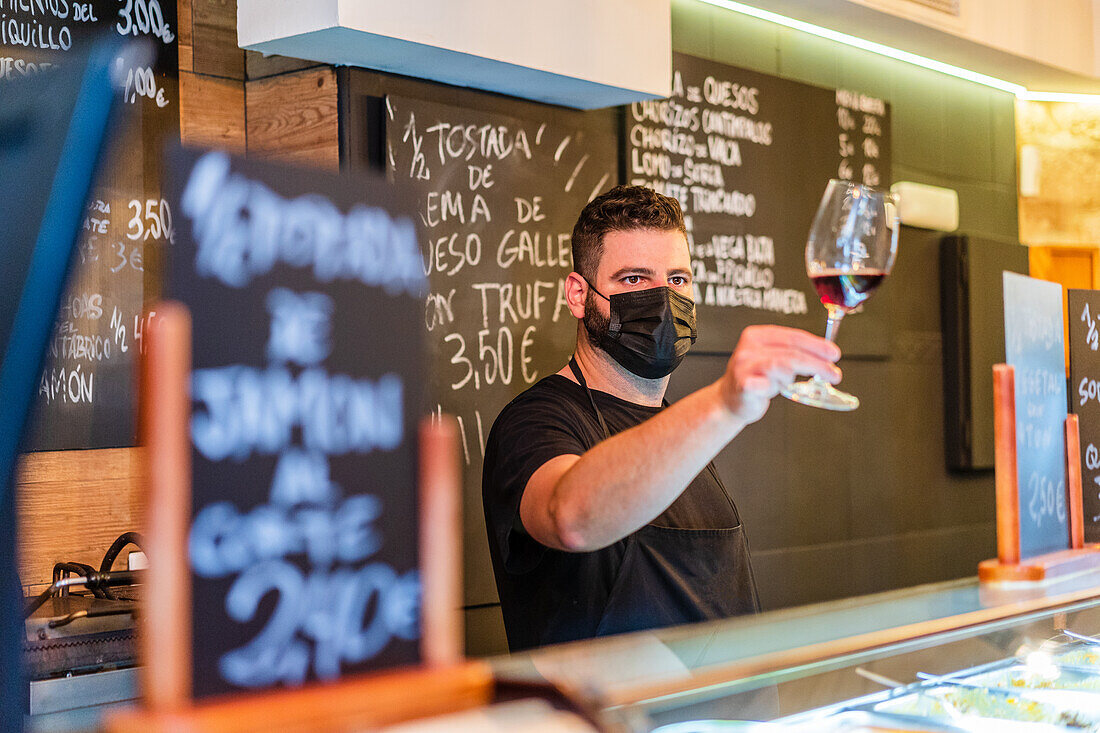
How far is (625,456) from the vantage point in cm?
147

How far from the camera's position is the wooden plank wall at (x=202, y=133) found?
8.75ft

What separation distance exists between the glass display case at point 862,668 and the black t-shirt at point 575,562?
0.31 metres

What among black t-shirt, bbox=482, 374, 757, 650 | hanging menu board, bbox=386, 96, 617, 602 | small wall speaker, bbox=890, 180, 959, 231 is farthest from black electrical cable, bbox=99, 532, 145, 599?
small wall speaker, bbox=890, 180, 959, 231

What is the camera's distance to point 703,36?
3891mm

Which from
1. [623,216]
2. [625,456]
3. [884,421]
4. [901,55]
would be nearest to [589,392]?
[623,216]

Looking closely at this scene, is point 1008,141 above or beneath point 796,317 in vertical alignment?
above

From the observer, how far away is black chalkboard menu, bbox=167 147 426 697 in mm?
891

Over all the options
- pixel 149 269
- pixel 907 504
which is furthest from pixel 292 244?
pixel 907 504

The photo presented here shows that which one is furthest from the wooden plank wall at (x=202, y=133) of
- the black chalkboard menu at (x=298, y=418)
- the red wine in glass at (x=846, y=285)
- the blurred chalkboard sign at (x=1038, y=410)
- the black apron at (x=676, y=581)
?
the black chalkboard menu at (x=298, y=418)

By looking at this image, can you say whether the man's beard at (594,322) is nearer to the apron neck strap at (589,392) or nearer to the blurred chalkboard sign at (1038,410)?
the apron neck strap at (589,392)

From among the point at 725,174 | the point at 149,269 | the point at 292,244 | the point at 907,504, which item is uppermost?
the point at 725,174

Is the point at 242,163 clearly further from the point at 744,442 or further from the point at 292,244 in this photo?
the point at 744,442

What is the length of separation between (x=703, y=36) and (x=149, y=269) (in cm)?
205

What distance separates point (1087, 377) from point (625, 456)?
164 centimetres
